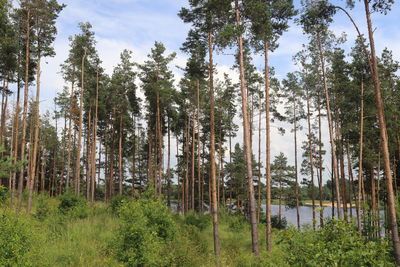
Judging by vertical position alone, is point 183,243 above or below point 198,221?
below

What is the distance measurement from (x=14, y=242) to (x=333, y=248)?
8.44 m

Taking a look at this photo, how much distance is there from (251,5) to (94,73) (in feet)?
61.6

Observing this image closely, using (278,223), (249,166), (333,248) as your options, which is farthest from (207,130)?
(333,248)

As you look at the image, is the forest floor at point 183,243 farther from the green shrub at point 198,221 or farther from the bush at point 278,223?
the bush at point 278,223

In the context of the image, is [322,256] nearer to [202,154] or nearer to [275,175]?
[202,154]

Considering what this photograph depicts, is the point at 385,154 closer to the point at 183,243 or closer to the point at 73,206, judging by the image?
the point at 183,243

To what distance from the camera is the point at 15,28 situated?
18.7 m

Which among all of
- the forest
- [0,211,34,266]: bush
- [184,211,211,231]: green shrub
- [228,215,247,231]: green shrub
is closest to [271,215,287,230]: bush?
the forest

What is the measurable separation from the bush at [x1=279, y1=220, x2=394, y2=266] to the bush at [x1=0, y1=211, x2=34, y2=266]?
24.3ft

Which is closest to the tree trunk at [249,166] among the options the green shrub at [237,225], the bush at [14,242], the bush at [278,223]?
the bush at [14,242]

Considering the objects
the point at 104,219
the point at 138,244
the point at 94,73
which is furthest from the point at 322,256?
the point at 94,73

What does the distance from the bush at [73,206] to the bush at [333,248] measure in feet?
54.7

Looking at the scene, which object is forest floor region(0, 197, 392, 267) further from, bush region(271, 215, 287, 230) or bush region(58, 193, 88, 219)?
bush region(271, 215, 287, 230)

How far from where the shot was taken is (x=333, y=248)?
4273 mm
